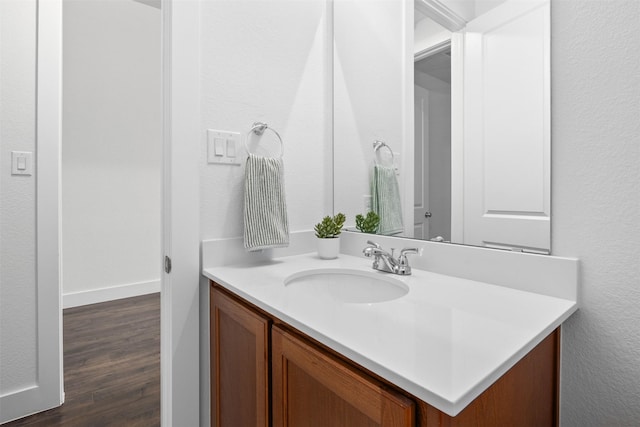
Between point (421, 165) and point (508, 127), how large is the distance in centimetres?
29

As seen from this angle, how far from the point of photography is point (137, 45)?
3184 mm

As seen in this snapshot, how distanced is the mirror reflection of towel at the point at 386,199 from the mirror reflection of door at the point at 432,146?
93mm

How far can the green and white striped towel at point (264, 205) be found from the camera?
43.3 inches

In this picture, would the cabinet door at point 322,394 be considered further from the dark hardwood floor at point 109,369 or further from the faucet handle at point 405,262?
the dark hardwood floor at point 109,369

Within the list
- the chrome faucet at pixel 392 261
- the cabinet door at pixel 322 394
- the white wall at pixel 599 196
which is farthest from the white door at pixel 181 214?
the white wall at pixel 599 196

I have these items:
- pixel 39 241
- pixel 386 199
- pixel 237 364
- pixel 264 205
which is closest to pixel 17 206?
pixel 39 241

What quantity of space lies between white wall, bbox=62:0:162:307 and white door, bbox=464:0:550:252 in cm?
320

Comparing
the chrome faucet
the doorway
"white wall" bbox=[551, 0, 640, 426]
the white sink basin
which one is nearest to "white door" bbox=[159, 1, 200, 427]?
the white sink basin

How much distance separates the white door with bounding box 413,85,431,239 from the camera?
1.08 metres

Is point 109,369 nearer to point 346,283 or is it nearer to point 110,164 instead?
point 346,283

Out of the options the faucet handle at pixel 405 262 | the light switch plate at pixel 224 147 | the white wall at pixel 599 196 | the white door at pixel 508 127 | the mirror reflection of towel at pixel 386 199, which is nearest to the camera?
the white wall at pixel 599 196

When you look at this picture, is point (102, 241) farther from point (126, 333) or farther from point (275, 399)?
point (275, 399)

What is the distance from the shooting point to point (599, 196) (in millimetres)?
702

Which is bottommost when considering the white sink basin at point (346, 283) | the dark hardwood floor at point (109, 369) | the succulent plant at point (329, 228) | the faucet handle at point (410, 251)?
the dark hardwood floor at point (109, 369)
